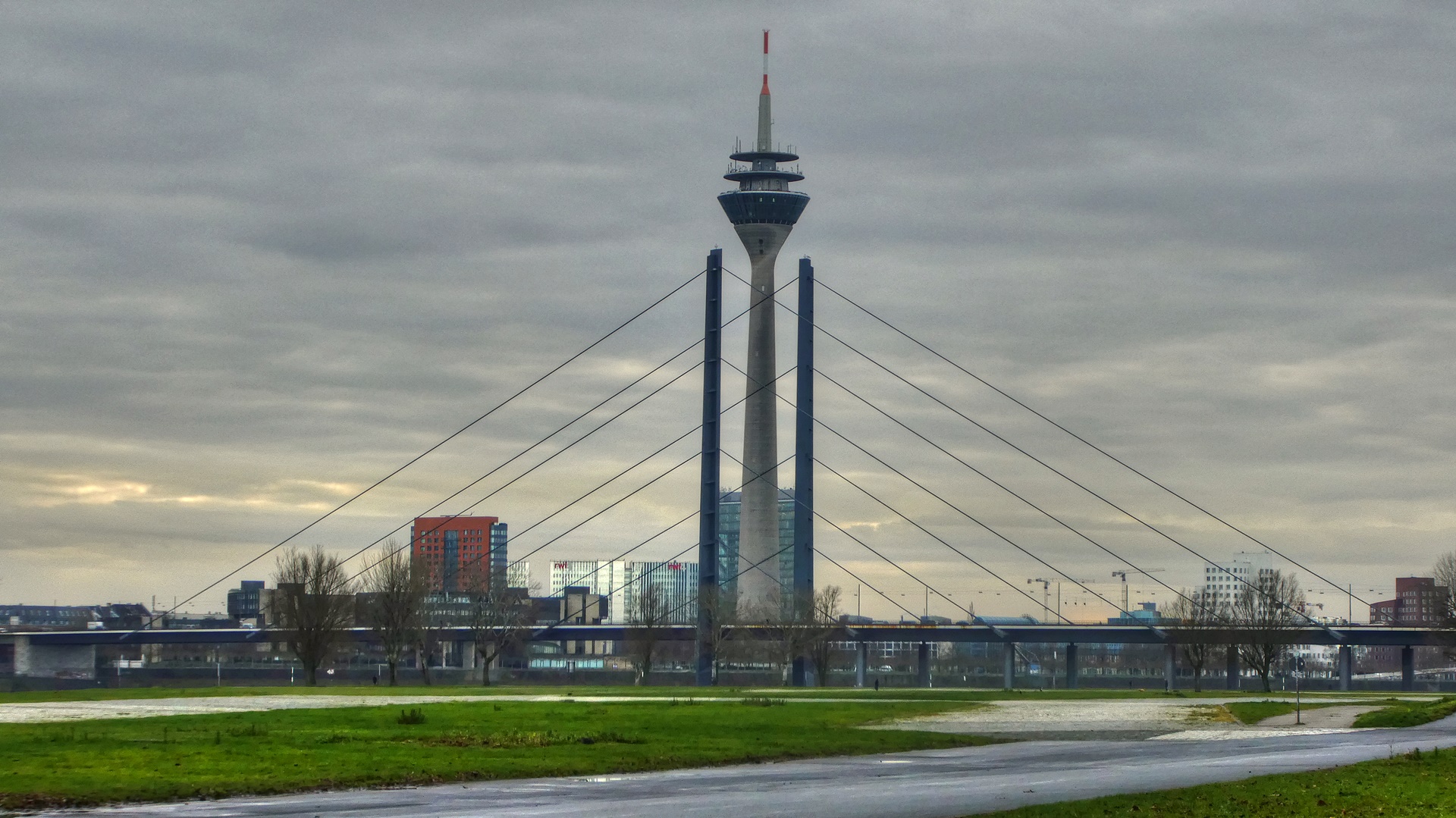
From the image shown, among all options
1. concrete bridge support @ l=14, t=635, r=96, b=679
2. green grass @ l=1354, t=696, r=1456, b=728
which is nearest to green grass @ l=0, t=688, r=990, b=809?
green grass @ l=1354, t=696, r=1456, b=728

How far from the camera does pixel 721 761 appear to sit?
3912 centimetres

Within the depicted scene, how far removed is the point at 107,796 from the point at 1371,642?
14925 centimetres

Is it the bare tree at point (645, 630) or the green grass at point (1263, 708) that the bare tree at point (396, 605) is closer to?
the bare tree at point (645, 630)

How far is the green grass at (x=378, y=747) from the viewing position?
3080cm

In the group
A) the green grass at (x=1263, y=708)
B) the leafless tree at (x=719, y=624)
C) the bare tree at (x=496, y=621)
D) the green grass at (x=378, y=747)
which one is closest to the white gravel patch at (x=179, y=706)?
the green grass at (x=378, y=747)

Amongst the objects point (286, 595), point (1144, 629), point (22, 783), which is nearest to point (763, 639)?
point (1144, 629)

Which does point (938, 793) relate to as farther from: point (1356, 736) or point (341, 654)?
point (341, 654)

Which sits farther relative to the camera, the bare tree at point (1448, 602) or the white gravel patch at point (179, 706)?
the bare tree at point (1448, 602)

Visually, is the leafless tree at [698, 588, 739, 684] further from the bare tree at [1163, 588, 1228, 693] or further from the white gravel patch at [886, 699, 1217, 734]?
the white gravel patch at [886, 699, 1217, 734]

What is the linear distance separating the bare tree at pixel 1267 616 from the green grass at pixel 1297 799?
86.6 metres

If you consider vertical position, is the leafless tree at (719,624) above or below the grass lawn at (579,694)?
above

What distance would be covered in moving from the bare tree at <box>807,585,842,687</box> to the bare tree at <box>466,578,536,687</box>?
25.7 metres

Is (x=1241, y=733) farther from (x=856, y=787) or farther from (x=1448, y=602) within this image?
(x=1448, y=602)

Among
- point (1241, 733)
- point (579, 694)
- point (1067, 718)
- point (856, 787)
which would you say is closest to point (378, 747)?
point (856, 787)
